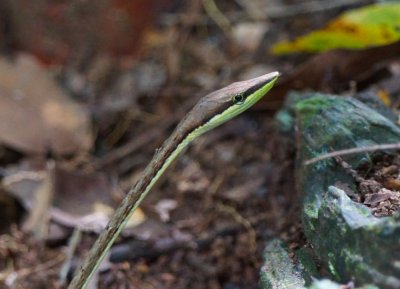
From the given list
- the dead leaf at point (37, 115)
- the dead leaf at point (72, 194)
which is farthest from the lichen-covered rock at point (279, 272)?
the dead leaf at point (37, 115)

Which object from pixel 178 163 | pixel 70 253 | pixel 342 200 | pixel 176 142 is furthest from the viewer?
pixel 178 163

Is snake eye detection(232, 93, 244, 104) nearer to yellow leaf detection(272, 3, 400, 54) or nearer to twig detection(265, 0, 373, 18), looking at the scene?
yellow leaf detection(272, 3, 400, 54)

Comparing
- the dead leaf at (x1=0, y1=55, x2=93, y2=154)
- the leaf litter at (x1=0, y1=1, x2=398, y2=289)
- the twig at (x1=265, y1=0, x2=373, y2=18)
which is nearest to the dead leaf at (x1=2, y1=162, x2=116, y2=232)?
the leaf litter at (x1=0, y1=1, x2=398, y2=289)

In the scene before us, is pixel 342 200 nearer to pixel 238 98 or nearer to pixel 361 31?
pixel 238 98

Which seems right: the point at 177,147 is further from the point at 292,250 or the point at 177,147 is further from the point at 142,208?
the point at 142,208

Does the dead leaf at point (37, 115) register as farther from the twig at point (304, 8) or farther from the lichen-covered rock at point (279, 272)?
the lichen-covered rock at point (279, 272)

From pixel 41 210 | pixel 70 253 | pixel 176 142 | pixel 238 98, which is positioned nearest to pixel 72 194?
pixel 41 210
